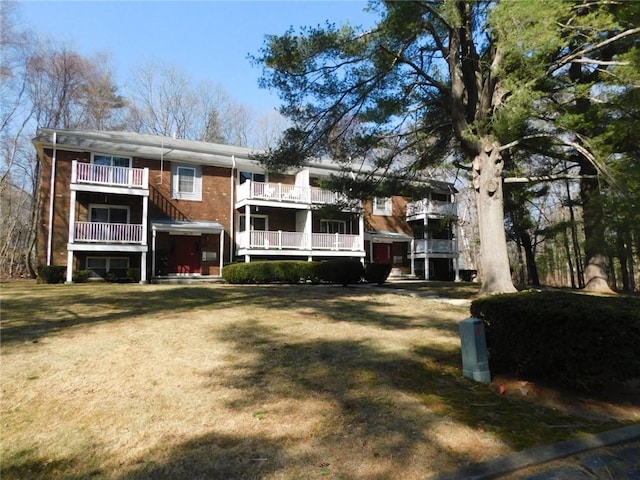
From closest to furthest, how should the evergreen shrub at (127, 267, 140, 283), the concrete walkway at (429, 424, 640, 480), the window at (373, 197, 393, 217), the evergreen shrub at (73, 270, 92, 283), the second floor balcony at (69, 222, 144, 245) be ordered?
the concrete walkway at (429, 424, 640, 480) < the evergreen shrub at (73, 270, 92, 283) < the second floor balcony at (69, 222, 144, 245) < the evergreen shrub at (127, 267, 140, 283) < the window at (373, 197, 393, 217)

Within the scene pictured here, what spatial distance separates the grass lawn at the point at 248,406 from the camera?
299 cm

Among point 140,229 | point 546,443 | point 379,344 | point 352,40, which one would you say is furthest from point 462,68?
point 140,229

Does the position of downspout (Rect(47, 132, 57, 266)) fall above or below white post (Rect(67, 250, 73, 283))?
above

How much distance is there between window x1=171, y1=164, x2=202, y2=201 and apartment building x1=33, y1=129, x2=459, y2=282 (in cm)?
5

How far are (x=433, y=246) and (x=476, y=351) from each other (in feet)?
77.6

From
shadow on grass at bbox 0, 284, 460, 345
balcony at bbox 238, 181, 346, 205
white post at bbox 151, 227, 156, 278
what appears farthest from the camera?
balcony at bbox 238, 181, 346, 205

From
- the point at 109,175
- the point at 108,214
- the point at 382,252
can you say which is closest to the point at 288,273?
the point at 109,175

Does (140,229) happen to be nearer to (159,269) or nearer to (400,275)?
(159,269)

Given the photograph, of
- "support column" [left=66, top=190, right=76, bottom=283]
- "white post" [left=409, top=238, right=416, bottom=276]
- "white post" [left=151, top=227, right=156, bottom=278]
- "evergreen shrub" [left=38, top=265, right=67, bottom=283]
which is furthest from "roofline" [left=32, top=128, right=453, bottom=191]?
"white post" [left=409, top=238, right=416, bottom=276]

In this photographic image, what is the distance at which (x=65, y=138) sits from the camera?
1920 cm

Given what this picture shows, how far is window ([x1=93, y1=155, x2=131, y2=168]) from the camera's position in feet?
65.4

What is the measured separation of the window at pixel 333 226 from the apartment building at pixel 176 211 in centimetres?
6

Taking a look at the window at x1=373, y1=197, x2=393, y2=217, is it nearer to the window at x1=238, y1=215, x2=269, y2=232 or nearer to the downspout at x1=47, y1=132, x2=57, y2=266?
the window at x1=238, y1=215, x2=269, y2=232

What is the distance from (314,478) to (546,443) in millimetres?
1870
